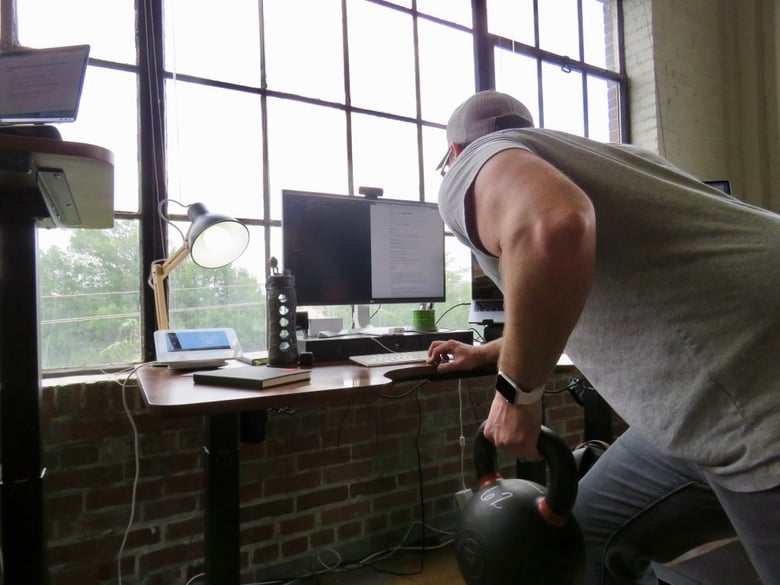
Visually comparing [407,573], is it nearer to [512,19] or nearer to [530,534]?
[530,534]

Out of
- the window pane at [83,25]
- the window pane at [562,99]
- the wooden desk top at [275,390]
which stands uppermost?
the window pane at [562,99]

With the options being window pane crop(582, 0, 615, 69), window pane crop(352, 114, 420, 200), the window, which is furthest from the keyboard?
window pane crop(582, 0, 615, 69)

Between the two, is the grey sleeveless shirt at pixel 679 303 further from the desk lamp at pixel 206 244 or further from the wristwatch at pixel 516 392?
the desk lamp at pixel 206 244

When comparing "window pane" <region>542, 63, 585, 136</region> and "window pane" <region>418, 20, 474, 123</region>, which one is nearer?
"window pane" <region>418, 20, 474, 123</region>

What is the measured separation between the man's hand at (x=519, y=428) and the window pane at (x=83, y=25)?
1833 millimetres

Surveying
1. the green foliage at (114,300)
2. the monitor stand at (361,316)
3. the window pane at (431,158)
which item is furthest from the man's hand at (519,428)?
the window pane at (431,158)

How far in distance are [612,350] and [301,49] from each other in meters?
1.91

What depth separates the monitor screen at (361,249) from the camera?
174 centimetres

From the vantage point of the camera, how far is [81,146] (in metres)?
0.85

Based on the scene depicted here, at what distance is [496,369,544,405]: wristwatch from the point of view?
0.84 metres

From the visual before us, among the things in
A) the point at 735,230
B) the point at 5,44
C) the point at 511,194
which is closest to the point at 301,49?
the point at 5,44

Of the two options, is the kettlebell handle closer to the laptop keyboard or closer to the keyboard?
the keyboard

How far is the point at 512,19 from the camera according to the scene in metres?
2.93

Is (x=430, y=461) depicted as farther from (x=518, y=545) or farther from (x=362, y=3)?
(x=362, y=3)
